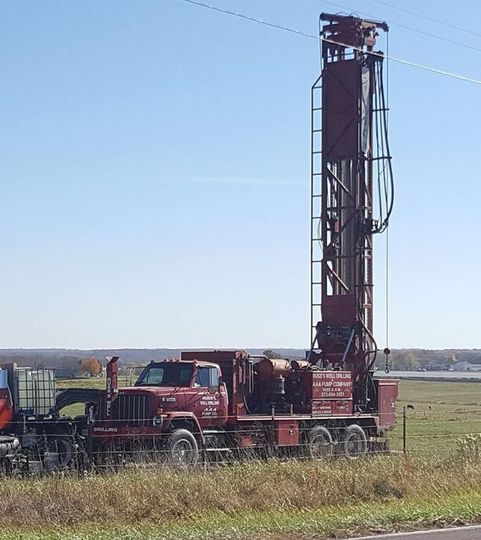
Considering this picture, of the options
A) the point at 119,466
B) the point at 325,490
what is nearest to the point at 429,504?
the point at 325,490

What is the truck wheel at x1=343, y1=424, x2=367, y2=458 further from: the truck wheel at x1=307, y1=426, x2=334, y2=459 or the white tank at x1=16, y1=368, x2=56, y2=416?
the white tank at x1=16, y1=368, x2=56, y2=416

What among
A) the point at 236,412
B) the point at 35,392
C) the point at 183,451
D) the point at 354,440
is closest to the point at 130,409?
the point at 183,451

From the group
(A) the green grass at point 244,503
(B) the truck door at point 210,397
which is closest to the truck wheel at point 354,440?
(B) the truck door at point 210,397

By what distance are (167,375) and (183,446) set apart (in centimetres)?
232

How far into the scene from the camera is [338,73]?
31.0 meters

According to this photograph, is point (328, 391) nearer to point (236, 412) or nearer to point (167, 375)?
point (236, 412)

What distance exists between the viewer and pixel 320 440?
2706 centimetres

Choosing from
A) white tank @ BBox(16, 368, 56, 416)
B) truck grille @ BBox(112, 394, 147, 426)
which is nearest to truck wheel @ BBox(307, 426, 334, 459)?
truck grille @ BBox(112, 394, 147, 426)

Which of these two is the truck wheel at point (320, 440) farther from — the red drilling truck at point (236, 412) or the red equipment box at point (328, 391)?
the red equipment box at point (328, 391)

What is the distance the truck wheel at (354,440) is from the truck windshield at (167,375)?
460cm

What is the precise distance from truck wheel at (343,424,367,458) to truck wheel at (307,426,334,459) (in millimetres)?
461

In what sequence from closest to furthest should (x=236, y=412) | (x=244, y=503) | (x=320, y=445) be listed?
(x=244, y=503), (x=236, y=412), (x=320, y=445)

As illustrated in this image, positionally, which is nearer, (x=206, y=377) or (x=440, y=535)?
(x=440, y=535)

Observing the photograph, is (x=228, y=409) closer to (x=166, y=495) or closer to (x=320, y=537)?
(x=166, y=495)
